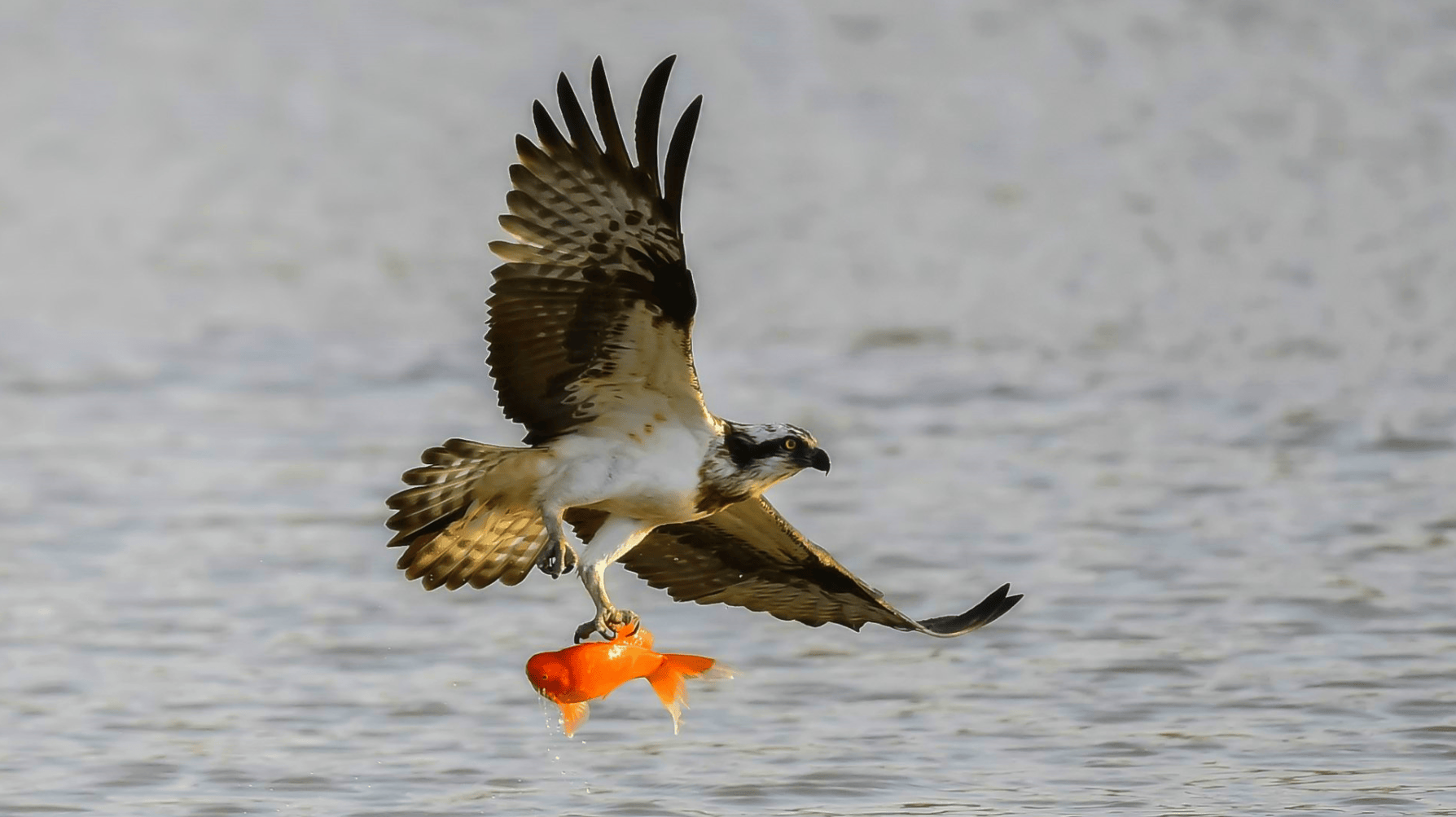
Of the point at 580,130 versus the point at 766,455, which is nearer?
the point at 580,130

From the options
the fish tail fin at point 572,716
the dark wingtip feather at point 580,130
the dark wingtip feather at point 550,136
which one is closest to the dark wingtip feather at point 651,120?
the dark wingtip feather at point 580,130

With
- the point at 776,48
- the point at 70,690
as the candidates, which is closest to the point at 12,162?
the point at 776,48

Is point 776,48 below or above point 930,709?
above

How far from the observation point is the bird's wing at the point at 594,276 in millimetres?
7328

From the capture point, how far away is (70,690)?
9734 millimetres

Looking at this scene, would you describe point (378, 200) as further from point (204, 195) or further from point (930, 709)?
point (930, 709)

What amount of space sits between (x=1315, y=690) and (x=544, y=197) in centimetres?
414

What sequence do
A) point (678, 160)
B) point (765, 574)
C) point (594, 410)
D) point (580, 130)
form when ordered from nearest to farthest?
point (678, 160) < point (580, 130) < point (594, 410) < point (765, 574)

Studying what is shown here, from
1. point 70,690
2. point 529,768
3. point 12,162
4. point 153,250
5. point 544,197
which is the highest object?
point 12,162

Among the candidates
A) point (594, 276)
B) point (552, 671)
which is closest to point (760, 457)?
point (594, 276)

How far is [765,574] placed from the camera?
880cm

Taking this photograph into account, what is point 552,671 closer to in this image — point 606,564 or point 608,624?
point 608,624

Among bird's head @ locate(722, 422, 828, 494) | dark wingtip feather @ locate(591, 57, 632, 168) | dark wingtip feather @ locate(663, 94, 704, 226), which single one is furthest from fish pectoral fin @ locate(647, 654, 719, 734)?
dark wingtip feather @ locate(591, 57, 632, 168)

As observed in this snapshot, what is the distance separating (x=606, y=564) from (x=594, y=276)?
43.6 inches
